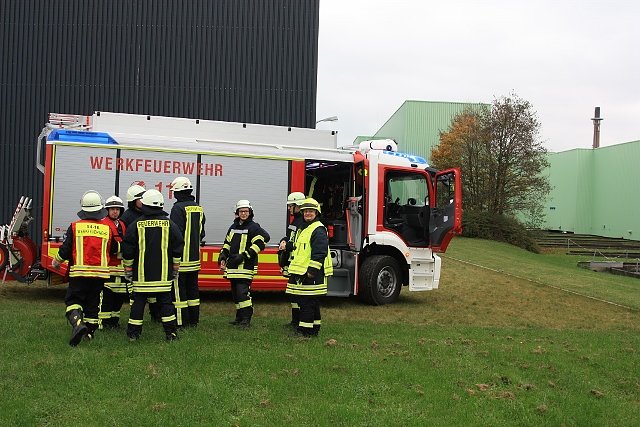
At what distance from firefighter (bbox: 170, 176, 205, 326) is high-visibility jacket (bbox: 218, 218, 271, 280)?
0.43 metres

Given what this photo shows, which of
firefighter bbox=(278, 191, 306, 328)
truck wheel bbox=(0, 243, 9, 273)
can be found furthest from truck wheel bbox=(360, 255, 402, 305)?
truck wheel bbox=(0, 243, 9, 273)

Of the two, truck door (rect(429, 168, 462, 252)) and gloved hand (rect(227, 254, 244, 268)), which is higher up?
truck door (rect(429, 168, 462, 252))

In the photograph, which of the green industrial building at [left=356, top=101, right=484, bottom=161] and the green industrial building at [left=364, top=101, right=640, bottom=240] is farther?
the green industrial building at [left=364, top=101, right=640, bottom=240]

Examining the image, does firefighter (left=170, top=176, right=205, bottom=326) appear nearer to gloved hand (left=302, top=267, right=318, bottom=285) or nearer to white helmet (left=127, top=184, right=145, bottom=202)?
white helmet (left=127, top=184, right=145, bottom=202)

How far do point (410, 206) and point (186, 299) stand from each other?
5.13 m

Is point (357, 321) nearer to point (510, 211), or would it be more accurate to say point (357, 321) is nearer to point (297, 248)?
point (297, 248)

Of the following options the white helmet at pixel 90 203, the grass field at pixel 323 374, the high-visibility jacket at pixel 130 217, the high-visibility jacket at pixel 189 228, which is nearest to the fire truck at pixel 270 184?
the grass field at pixel 323 374

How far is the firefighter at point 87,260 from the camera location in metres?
6.70

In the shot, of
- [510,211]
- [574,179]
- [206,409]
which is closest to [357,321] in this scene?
[206,409]

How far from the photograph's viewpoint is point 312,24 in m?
17.8

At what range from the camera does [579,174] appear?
58.7 m

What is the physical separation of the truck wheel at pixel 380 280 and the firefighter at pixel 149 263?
15.1ft

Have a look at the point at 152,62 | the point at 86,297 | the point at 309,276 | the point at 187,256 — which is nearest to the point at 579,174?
the point at 152,62

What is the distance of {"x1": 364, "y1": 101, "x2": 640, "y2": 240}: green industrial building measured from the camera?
4872 cm
